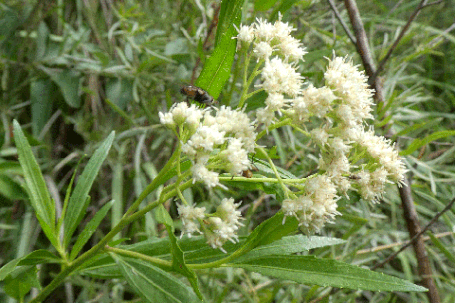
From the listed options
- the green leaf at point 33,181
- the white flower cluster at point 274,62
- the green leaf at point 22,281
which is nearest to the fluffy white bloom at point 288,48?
the white flower cluster at point 274,62

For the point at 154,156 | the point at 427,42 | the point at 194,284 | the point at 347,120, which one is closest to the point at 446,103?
the point at 427,42

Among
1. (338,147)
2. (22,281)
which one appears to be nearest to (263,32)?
(338,147)

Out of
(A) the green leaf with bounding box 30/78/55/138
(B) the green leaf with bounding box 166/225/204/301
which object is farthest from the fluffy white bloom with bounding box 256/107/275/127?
(A) the green leaf with bounding box 30/78/55/138

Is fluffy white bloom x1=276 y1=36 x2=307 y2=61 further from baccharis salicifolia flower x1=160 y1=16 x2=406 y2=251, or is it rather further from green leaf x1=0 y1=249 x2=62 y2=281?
green leaf x1=0 y1=249 x2=62 y2=281

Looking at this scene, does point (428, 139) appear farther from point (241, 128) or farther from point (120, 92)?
point (120, 92)

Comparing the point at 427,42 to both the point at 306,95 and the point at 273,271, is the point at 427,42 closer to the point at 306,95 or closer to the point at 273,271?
the point at 306,95
